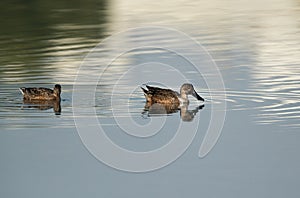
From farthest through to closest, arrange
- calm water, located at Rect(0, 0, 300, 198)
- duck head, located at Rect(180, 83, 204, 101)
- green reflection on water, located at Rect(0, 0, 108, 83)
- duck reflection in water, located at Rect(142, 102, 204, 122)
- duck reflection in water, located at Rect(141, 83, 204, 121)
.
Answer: green reflection on water, located at Rect(0, 0, 108, 83) < duck head, located at Rect(180, 83, 204, 101) < duck reflection in water, located at Rect(141, 83, 204, 121) < duck reflection in water, located at Rect(142, 102, 204, 122) < calm water, located at Rect(0, 0, 300, 198)

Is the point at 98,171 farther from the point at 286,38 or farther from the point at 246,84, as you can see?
the point at 286,38

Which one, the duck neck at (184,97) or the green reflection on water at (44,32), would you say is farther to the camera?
the green reflection on water at (44,32)

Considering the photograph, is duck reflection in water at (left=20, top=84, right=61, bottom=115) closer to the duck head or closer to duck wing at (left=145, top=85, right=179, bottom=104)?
duck wing at (left=145, top=85, right=179, bottom=104)

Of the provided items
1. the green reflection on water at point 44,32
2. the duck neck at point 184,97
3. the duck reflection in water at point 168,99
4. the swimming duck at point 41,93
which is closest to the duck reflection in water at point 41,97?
the swimming duck at point 41,93

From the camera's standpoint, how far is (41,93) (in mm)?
15500

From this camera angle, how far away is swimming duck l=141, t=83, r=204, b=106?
15.1 meters

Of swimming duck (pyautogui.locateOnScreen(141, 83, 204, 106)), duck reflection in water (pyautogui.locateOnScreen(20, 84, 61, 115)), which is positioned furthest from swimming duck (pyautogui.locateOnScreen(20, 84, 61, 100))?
swimming duck (pyautogui.locateOnScreen(141, 83, 204, 106))

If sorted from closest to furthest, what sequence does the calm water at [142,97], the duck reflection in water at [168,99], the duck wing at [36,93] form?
the calm water at [142,97]
the duck reflection in water at [168,99]
the duck wing at [36,93]

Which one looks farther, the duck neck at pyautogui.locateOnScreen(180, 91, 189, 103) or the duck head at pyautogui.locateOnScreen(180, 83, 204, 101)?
the duck neck at pyautogui.locateOnScreen(180, 91, 189, 103)

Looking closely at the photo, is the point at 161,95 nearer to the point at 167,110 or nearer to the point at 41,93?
the point at 167,110

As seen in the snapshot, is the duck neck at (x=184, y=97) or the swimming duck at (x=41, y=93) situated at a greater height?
the swimming duck at (x=41, y=93)

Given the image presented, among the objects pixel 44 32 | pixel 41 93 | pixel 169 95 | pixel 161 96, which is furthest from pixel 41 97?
pixel 44 32

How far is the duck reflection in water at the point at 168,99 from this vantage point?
15031 mm

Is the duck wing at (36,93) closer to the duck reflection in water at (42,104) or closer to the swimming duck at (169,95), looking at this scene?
the duck reflection in water at (42,104)
